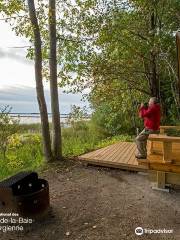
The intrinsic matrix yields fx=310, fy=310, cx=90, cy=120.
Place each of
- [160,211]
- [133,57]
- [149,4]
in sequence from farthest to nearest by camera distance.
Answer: [133,57] < [149,4] < [160,211]

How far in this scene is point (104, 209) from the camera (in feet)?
17.7

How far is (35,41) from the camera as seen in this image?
8258mm

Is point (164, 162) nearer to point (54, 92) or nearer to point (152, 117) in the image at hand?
point (152, 117)

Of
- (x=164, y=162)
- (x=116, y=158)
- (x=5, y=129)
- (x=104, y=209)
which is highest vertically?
(x=5, y=129)

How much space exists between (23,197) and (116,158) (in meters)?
3.66

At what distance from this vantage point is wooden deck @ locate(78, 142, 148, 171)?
7570 mm

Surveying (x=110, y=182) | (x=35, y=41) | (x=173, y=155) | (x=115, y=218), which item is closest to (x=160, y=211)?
(x=115, y=218)

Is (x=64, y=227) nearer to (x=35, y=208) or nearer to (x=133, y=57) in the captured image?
(x=35, y=208)

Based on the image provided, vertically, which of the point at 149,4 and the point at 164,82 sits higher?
the point at 149,4

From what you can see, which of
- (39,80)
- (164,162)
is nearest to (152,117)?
(164,162)

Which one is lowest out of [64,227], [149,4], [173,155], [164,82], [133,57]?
[64,227]

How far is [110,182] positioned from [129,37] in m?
6.55

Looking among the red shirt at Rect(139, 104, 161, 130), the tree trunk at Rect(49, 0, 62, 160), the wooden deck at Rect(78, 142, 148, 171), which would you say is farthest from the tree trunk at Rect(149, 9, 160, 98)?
the red shirt at Rect(139, 104, 161, 130)

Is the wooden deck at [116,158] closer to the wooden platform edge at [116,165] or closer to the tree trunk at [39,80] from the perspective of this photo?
the wooden platform edge at [116,165]
